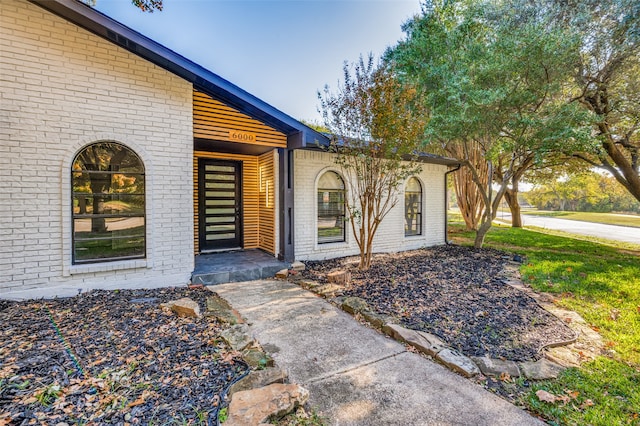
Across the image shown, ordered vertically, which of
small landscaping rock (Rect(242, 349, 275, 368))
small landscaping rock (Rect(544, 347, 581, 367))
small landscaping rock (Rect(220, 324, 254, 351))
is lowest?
small landscaping rock (Rect(544, 347, 581, 367))

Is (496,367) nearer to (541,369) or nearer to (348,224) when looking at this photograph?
(541,369)

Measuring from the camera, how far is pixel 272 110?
550cm

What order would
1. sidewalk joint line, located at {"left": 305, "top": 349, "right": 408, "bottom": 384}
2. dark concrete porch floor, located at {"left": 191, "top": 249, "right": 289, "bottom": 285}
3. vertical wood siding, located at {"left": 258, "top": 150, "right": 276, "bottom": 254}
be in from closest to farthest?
sidewalk joint line, located at {"left": 305, "top": 349, "right": 408, "bottom": 384} → dark concrete porch floor, located at {"left": 191, "top": 249, "right": 289, "bottom": 285} → vertical wood siding, located at {"left": 258, "top": 150, "right": 276, "bottom": 254}

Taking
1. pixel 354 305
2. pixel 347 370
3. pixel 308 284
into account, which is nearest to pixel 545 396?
pixel 347 370

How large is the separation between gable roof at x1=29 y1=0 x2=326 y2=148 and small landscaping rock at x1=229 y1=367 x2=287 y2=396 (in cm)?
428

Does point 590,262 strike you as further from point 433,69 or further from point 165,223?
point 165,223

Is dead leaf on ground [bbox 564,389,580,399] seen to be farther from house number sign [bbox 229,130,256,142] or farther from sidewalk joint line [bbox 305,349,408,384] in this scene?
house number sign [bbox 229,130,256,142]

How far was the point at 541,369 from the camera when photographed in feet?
8.96

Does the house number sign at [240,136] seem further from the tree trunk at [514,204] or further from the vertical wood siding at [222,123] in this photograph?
the tree trunk at [514,204]

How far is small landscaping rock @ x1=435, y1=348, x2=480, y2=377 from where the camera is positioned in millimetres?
2629

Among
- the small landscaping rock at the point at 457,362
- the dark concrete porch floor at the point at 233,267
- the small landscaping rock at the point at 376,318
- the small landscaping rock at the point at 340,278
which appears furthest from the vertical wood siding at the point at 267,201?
the small landscaping rock at the point at 457,362

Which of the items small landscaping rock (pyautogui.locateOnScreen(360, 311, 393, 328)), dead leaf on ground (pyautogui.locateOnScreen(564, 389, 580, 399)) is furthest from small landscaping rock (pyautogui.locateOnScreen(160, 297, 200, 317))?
→ dead leaf on ground (pyautogui.locateOnScreen(564, 389, 580, 399))

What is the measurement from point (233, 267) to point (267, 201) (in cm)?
200

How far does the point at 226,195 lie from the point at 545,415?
6.97m
